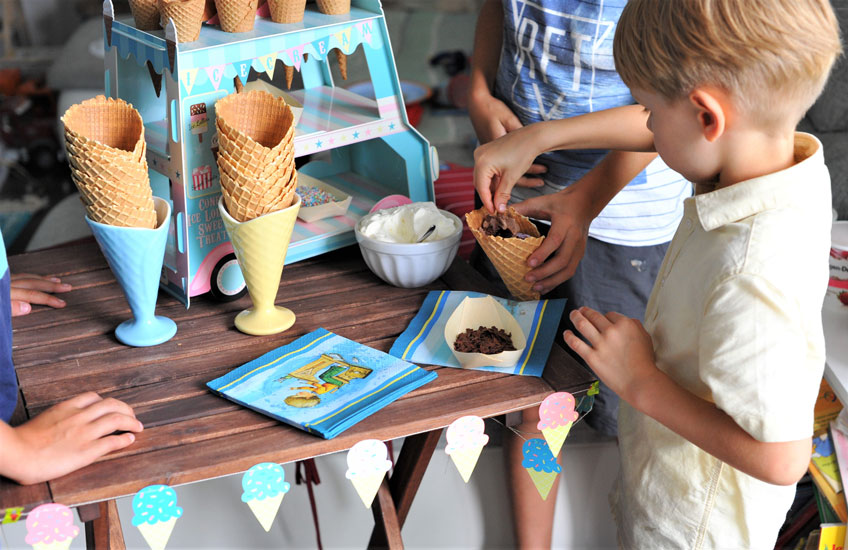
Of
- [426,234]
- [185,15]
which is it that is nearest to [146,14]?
[185,15]

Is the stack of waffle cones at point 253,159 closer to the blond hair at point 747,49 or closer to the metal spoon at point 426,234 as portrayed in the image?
the metal spoon at point 426,234

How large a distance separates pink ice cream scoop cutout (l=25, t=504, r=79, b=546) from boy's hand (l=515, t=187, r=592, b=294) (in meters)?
→ 0.67

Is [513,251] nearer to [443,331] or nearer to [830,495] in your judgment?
[443,331]

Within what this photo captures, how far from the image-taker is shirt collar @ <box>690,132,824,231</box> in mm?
861

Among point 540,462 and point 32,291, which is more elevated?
point 32,291

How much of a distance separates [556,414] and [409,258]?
0.35m

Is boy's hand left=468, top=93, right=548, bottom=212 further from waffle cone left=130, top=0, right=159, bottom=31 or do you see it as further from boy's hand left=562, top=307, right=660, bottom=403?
waffle cone left=130, top=0, right=159, bottom=31

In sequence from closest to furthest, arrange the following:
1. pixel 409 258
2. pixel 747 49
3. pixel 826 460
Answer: pixel 747 49, pixel 409 258, pixel 826 460

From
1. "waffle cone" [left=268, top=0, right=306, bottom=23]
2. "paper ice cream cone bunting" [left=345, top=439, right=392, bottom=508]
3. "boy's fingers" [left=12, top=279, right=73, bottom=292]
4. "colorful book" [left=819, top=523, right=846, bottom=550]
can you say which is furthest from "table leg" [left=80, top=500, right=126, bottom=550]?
"colorful book" [left=819, top=523, right=846, bottom=550]

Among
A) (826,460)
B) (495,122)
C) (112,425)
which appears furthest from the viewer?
(826,460)

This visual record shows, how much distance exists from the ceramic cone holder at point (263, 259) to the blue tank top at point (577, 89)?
1.56 feet

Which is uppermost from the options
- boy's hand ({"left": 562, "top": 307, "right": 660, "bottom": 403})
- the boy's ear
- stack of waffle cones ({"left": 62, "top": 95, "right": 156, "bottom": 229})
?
the boy's ear

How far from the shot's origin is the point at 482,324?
113cm

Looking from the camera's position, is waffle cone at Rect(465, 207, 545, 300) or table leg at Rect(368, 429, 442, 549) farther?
table leg at Rect(368, 429, 442, 549)
